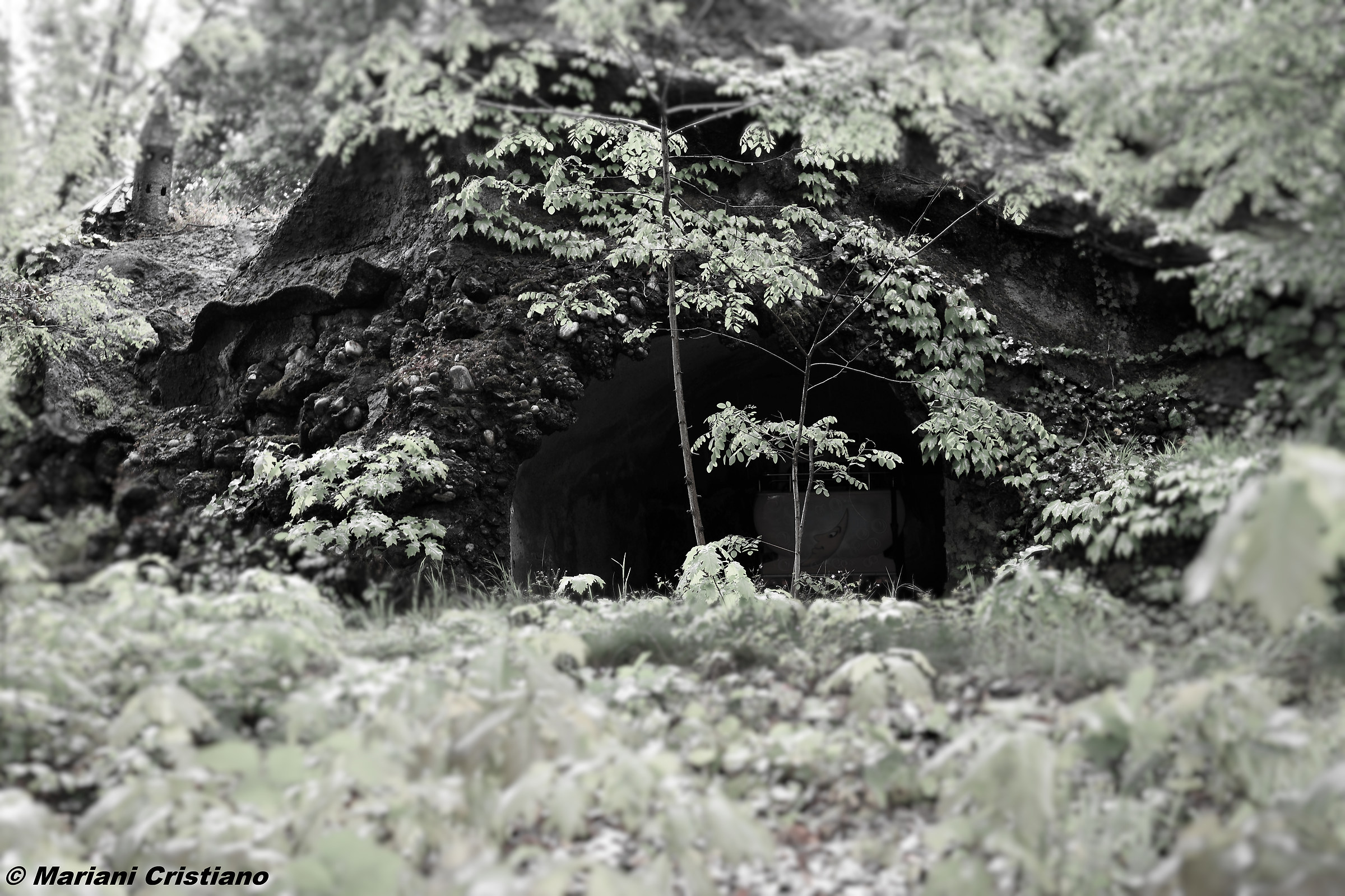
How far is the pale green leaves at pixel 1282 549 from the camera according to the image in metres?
2.17

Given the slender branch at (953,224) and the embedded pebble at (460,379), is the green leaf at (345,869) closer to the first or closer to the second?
the embedded pebble at (460,379)

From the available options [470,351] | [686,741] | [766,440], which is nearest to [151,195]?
[470,351]

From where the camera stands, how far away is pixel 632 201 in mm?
7254

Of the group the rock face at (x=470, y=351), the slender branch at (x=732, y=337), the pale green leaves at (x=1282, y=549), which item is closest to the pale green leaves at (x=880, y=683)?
the pale green leaves at (x=1282, y=549)

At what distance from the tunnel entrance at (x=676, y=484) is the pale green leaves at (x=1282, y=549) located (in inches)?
230

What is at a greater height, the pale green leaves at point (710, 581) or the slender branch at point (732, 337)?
the slender branch at point (732, 337)

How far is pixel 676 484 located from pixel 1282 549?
9.50 meters

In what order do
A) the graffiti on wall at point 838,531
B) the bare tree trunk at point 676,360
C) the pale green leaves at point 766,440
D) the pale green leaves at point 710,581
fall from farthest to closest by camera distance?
the graffiti on wall at point 838,531, the pale green leaves at point 766,440, the bare tree trunk at point 676,360, the pale green leaves at point 710,581

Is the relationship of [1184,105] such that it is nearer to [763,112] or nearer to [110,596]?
[763,112]

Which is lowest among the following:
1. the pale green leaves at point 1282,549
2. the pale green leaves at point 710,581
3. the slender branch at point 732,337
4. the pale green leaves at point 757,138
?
the pale green leaves at point 710,581

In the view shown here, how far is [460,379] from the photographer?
663 cm

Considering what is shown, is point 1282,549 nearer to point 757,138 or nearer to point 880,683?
point 880,683

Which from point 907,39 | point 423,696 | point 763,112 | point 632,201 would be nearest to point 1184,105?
point 907,39

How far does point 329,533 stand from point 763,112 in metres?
3.60
